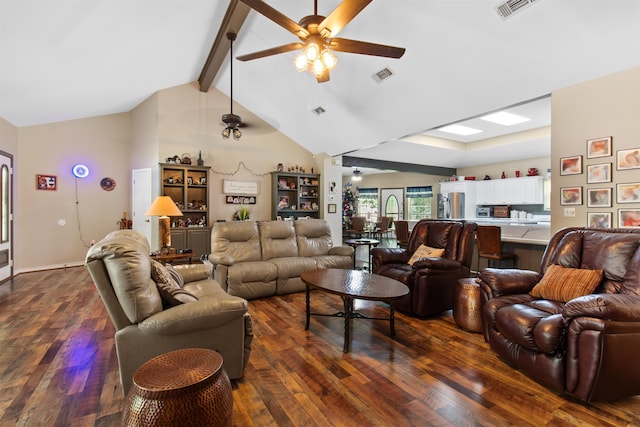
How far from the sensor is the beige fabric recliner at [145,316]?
1.68 meters

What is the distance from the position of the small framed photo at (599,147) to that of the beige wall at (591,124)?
0.12 ft

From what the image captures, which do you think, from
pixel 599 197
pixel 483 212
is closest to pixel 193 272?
pixel 599 197

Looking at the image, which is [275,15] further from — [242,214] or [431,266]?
[242,214]

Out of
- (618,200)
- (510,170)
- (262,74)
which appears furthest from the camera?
(510,170)

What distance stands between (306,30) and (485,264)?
4040 millimetres

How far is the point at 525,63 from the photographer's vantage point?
3.20 metres

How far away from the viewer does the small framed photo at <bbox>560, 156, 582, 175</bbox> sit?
332cm

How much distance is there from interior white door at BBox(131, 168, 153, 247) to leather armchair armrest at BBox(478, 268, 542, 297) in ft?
18.7

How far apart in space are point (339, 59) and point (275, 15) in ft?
6.45

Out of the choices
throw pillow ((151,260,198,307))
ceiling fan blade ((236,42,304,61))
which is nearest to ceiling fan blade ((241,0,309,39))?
ceiling fan blade ((236,42,304,61))

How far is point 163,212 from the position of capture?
12.7 ft

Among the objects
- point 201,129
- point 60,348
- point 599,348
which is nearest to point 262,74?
point 201,129

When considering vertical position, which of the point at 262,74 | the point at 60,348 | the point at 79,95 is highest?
the point at 262,74

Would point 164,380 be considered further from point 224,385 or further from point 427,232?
point 427,232
